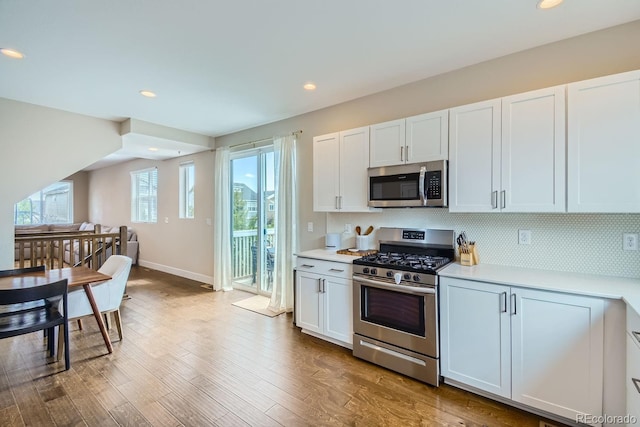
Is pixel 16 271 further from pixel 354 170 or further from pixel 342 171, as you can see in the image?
pixel 354 170

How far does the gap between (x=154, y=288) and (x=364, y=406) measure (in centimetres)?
446

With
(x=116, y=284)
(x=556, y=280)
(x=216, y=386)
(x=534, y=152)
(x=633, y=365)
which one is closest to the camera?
(x=633, y=365)

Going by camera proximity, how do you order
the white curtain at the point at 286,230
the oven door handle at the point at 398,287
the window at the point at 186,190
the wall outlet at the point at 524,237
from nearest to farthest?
the oven door handle at the point at 398,287 < the wall outlet at the point at 524,237 < the white curtain at the point at 286,230 < the window at the point at 186,190

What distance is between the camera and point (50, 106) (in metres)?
3.76

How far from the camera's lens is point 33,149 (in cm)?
370

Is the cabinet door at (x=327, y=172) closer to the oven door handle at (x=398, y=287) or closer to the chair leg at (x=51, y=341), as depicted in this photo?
the oven door handle at (x=398, y=287)

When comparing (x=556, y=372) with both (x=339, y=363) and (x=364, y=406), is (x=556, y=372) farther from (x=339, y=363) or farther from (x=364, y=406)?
(x=339, y=363)

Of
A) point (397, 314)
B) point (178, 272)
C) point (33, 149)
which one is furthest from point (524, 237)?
point (178, 272)

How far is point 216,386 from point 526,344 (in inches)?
88.9

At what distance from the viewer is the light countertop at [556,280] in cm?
169

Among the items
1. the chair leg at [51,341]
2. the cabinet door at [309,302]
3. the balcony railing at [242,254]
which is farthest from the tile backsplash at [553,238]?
the chair leg at [51,341]

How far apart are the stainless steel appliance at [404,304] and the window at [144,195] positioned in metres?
5.92

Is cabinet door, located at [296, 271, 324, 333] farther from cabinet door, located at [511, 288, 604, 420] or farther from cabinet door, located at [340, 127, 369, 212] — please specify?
cabinet door, located at [511, 288, 604, 420]

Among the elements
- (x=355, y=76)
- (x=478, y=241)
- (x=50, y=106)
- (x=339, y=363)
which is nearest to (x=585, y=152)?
(x=478, y=241)
